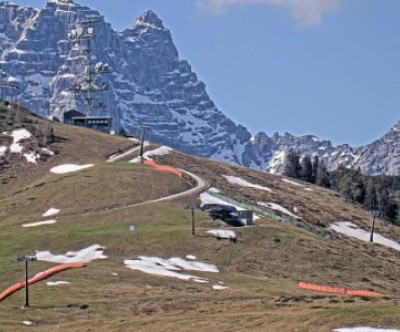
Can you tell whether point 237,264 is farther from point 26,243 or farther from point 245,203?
point 245,203

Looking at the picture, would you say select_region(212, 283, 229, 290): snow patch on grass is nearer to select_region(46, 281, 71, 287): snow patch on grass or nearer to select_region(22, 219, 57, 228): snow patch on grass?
select_region(46, 281, 71, 287): snow patch on grass

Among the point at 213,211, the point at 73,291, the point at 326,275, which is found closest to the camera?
the point at 73,291

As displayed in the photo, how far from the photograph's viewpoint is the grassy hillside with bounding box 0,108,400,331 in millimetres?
83188

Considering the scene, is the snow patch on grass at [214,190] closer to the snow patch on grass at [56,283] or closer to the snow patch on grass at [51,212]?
the snow patch on grass at [51,212]

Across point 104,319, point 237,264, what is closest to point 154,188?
point 237,264

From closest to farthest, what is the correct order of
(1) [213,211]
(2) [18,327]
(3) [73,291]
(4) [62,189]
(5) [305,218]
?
(2) [18,327], (3) [73,291], (1) [213,211], (4) [62,189], (5) [305,218]

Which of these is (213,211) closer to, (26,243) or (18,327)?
(26,243)

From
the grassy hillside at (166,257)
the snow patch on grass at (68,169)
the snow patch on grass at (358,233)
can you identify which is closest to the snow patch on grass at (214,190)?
the grassy hillside at (166,257)

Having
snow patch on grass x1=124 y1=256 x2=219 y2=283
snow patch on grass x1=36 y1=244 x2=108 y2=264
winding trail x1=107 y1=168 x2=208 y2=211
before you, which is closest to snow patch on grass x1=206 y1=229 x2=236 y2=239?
snow patch on grass x1=124 y1=256 x2=219 y2=283

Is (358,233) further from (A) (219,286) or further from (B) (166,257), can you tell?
(A) (219,286)

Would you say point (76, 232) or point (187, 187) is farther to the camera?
point (187, 187)

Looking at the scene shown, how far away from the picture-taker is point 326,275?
128m

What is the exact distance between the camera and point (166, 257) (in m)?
128

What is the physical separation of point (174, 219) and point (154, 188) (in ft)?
87.1
